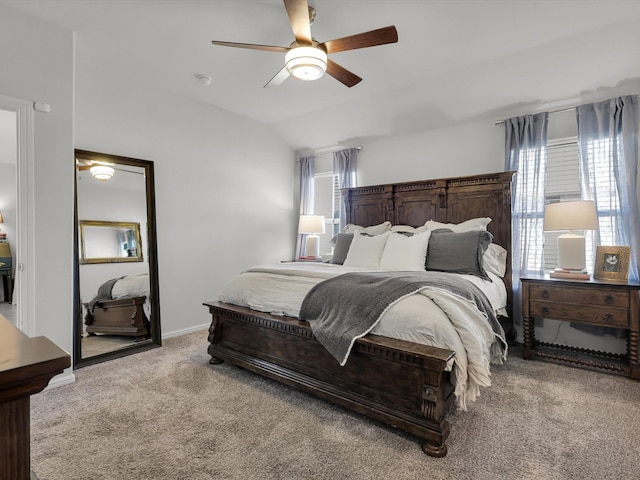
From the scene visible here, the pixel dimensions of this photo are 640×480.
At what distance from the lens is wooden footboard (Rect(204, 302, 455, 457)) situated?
5.96ft

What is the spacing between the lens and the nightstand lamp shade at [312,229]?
15.8ft

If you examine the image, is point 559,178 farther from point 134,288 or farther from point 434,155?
point 134,288

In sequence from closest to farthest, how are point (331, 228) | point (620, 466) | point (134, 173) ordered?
1. point (620, 466)
2. point (134, 173)
3. point (331, 228)

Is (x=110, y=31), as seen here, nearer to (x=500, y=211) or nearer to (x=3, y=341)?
(x=3, y=341)

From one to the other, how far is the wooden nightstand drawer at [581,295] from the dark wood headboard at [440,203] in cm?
41

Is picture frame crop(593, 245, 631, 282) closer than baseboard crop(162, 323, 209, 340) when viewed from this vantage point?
Yes

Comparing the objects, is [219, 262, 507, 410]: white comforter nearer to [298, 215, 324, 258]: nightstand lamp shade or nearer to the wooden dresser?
the wooden dresser

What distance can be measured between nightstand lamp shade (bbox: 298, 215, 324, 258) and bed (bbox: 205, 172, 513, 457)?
1389 mm

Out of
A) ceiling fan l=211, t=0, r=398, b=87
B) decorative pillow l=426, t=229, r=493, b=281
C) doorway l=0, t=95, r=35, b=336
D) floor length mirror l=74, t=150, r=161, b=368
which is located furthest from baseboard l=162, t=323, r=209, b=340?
ceiling fan l=211, t=0, r=398, b=87

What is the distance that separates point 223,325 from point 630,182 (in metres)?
3.80

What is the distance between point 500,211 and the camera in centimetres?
361

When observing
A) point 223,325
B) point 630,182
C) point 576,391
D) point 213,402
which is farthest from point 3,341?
point 630,182

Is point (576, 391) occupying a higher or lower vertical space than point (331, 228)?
lower

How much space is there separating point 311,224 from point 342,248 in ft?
2.98
